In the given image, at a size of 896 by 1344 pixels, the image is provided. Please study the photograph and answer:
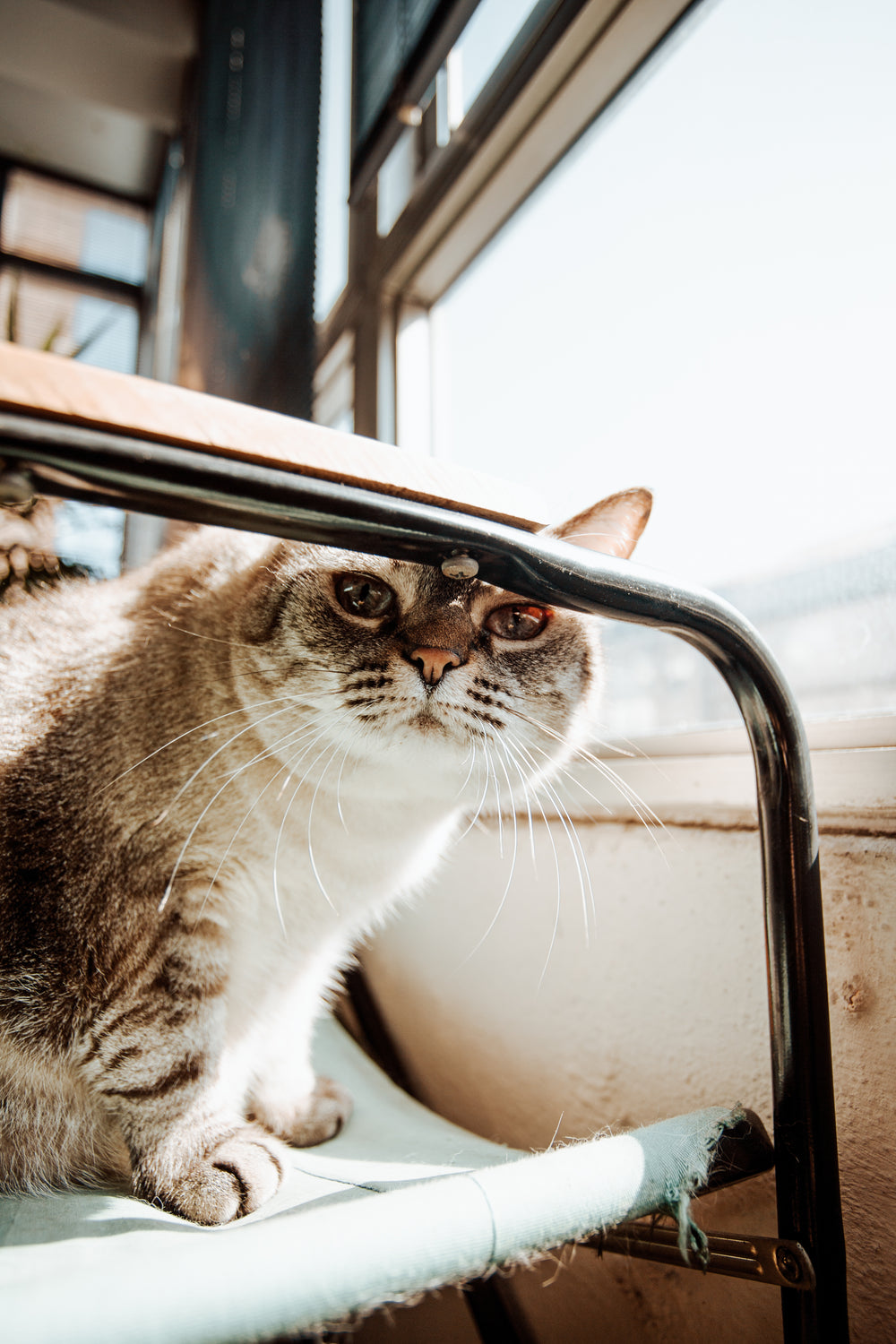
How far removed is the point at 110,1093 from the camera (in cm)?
62

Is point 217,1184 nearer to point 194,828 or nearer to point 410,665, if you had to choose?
point 194,828

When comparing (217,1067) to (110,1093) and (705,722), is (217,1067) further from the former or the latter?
(705,722)

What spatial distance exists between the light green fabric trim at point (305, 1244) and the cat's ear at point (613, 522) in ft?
1.54


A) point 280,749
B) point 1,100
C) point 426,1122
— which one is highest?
point 1,100

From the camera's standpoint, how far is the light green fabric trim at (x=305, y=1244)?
0.95ft

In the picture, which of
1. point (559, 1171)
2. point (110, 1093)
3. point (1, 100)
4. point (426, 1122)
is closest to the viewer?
point (559, 1171)

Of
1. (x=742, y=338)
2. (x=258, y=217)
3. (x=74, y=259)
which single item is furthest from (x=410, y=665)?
(x=74, y=259)

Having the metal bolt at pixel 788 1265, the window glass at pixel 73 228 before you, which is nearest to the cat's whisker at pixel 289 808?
the metal bolt at pixel 788 1265

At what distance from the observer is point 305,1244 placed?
0.33 m

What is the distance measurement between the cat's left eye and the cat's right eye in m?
0.11

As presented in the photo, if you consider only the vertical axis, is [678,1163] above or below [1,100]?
below

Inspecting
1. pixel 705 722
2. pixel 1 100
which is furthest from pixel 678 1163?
pixel 1 100

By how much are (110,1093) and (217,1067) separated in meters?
0.09

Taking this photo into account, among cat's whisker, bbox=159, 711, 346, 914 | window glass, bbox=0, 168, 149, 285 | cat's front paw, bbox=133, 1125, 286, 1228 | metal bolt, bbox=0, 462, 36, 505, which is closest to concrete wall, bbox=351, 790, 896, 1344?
cat's front paw, bbox=133, 1125, 286, 1228
